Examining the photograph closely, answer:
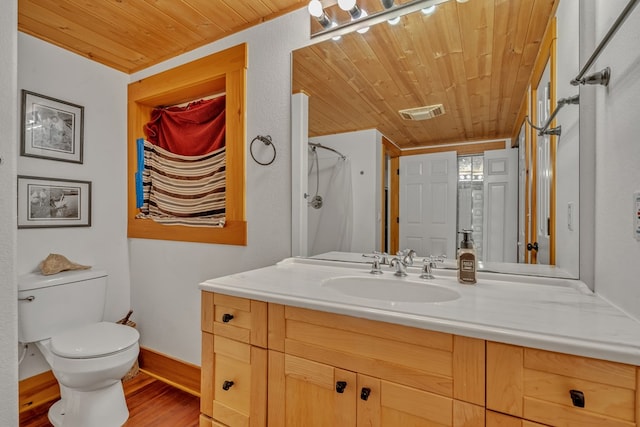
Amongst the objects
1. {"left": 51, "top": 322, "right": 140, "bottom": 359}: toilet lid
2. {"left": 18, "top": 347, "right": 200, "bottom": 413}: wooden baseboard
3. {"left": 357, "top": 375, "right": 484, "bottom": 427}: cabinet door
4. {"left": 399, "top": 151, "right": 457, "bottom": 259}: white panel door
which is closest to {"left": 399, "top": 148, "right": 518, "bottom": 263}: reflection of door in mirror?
{"left": 399, "top": 151, "right": 457, "bottom": 259}: white panel door

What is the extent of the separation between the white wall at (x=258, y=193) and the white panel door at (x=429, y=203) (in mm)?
604

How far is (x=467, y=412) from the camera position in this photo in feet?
2.48

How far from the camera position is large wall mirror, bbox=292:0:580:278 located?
118 centimetres

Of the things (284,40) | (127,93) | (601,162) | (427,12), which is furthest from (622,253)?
(127,93)

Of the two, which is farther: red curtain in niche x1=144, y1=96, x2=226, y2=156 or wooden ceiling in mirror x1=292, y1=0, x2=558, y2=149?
red curtain in niche x1=144, y1=96, x2=226, y2=156

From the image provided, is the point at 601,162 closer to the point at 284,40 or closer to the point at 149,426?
the point at 284,40

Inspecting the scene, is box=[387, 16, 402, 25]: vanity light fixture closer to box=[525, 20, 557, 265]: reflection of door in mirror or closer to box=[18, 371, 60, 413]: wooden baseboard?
box=[525, 20, 557, 265]: reflection of door in mirror

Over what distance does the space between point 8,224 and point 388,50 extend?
64.1 inches

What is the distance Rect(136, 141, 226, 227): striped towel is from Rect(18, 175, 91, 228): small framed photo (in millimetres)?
337

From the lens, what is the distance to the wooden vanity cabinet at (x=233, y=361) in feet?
3.49

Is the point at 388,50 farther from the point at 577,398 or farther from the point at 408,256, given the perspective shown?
the point at 577,398

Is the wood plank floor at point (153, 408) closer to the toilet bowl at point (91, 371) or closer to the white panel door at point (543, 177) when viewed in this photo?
the toilet bowl at point (91, 371)

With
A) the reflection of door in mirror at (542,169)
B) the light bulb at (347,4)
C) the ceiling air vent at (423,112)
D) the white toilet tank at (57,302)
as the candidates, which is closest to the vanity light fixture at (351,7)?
the light bulb at (347,4)

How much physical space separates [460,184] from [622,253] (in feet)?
2.04
